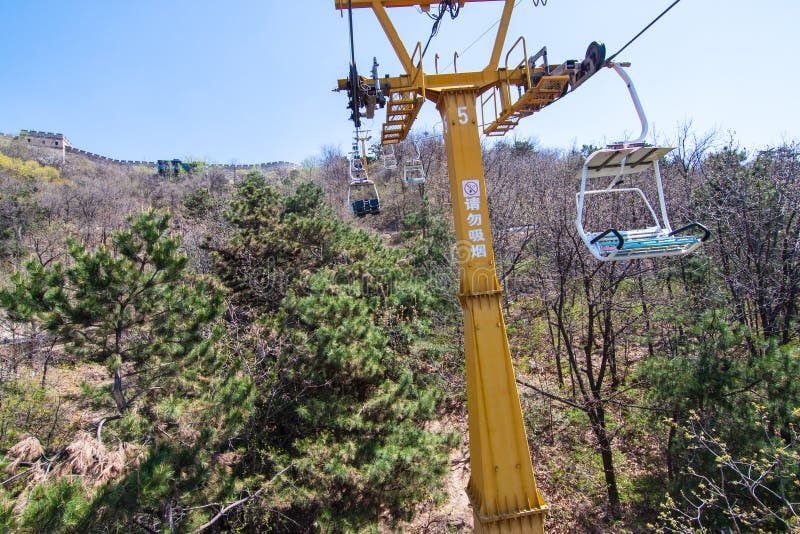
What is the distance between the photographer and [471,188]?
4.82 metres

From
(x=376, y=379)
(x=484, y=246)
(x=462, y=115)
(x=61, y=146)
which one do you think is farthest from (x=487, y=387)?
(x=61, y=146)

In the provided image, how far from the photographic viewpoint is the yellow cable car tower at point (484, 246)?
4.53 meters

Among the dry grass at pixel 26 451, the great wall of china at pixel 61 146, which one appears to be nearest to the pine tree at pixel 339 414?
the dry grass at pixel 26 451

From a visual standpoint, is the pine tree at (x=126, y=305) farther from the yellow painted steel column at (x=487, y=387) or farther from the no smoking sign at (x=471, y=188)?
the no smoking sign at (x=471, y=188)

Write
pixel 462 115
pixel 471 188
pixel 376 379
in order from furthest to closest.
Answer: pixel 376 379 → pixel 462 115 → pixel 471 188

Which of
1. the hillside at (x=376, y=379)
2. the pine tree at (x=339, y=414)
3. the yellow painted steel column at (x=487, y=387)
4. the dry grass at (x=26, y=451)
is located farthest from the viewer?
the pine tree at (x=339, y=414)

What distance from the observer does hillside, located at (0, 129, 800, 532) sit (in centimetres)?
514

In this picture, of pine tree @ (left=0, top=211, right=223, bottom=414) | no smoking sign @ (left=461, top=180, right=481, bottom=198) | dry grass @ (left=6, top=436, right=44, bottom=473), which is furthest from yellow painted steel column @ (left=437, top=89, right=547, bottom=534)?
dry grass @ (left=6, top=436, right=44, bottom=473)

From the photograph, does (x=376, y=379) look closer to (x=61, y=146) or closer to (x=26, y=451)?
(x=26, y=451)

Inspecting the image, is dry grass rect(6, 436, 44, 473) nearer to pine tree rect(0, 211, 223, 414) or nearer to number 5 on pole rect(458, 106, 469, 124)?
pine tree rect(0, 211, 223, 414)

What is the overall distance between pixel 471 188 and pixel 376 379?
202 inches

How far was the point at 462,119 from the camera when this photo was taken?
4.92 m

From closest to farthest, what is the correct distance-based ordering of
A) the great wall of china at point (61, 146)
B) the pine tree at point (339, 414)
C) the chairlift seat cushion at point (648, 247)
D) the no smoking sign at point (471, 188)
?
the chairlift seat cushion at point (648, 247), the no smoking sign at point (471, 188), the pine tree at point (339, 414), the great wall of china at point (61, 146)

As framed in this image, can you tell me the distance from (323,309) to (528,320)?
9701 millimetres
